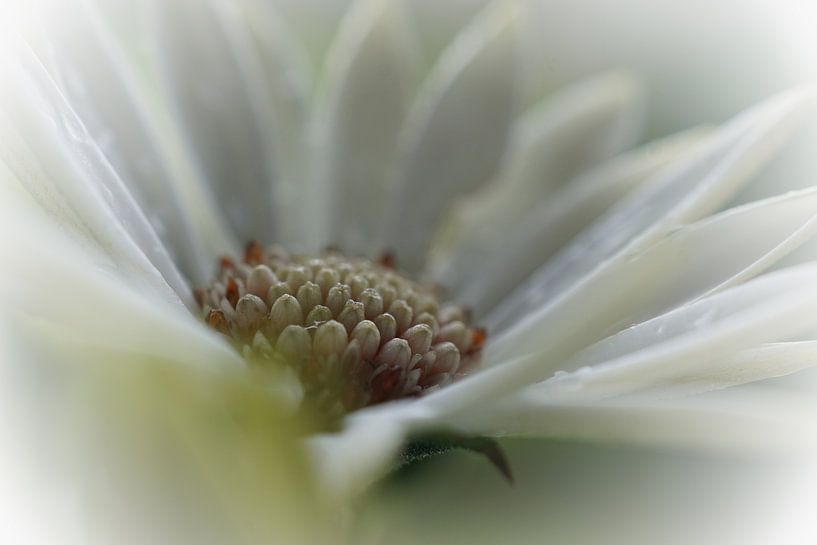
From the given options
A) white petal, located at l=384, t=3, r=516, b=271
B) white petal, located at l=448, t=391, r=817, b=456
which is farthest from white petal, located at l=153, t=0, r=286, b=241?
white petal, located at l=448, t=391, r=817, b=456

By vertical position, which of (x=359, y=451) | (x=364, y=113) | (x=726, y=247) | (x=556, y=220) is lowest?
(x=359, y=451)

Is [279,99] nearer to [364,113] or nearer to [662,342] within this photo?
[364,113]

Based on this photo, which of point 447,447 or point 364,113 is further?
point 364,113

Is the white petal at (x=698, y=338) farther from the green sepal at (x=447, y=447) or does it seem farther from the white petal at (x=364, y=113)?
the white petal at (x=364, y=113)

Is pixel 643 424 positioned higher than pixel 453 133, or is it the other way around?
pixel 453 133

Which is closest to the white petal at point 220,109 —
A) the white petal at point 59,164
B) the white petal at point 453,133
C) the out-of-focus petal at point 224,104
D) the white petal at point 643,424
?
the out-of-focus petal at point 224,104

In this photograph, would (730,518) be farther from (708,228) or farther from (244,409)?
(244,409)

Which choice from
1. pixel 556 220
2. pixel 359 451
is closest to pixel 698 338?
pixel 359 451
